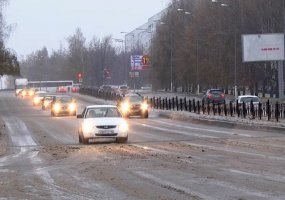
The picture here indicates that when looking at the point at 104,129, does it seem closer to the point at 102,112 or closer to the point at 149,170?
the point at 102,112

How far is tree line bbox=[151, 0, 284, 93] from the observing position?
248 feet

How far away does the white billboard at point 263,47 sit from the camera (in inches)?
2340

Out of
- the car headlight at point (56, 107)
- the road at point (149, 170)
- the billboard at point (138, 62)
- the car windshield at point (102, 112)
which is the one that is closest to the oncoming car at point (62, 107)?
the car headlight at point (56, 107)

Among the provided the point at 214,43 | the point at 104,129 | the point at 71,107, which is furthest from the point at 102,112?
the point at 214,43

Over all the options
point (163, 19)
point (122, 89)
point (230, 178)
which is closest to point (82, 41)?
point (163, 19)

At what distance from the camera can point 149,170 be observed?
50.4 feet

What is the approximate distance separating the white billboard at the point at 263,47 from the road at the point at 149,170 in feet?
115

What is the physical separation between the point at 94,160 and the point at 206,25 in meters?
73.4

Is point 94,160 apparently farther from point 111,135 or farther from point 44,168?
point 111,135

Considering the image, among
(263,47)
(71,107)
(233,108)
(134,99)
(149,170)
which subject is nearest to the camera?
(149,170)

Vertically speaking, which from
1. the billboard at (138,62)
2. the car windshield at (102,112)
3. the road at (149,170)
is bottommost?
the road at (149,170)

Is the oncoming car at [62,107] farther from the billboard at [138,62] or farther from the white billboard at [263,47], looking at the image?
the billboard at [138,62]

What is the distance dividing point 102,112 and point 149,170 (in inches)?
457

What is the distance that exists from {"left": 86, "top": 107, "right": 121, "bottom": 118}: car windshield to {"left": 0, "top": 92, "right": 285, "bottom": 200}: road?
1345 mm
